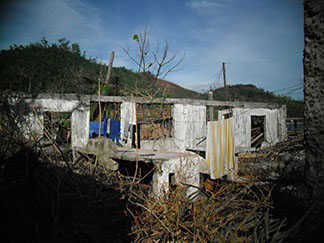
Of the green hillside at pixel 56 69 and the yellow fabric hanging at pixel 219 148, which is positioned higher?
the green hillside at pixel 56 69

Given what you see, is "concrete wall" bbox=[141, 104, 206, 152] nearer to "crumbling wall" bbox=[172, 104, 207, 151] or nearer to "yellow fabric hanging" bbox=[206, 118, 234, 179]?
"crumbling wall" bbox=[172, 104, 207, 151]

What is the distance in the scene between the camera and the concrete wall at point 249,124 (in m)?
10.7

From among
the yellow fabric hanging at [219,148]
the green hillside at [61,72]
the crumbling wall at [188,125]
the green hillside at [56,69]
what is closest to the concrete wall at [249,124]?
the crumbling wall at [188,125]

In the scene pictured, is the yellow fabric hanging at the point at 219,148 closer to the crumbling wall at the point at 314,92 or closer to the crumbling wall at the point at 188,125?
the crumbling wall at the point at 188,125

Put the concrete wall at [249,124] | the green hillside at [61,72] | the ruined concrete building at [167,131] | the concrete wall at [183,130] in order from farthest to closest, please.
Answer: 1. the green hillside at [61,72]
2. the concrete wall at [249,124]
3. the concrete wall at [183,130]
4. the ruined concrete building at [167,131]

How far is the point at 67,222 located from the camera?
7.34ft

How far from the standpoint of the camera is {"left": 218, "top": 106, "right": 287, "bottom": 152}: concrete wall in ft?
35.2

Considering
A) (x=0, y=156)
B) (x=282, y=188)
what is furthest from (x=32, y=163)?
(x=282, y=188)

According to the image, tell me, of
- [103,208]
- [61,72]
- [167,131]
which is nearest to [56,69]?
[61,72]

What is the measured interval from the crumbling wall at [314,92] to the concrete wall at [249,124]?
9236 mm

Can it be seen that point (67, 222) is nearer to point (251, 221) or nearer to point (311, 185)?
point (251, 221)

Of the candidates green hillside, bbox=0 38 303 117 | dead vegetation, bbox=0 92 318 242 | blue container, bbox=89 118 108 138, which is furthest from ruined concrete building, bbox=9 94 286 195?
green hillside, bbox=0 38 303 117

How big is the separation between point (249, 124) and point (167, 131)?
472 cm

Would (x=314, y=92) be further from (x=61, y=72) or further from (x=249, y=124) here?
(x=61, y=72)
